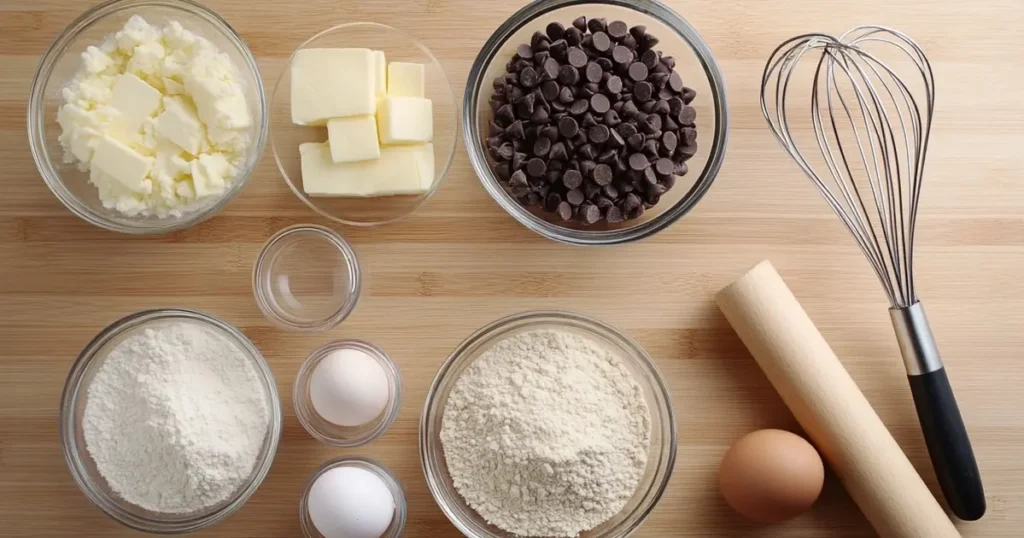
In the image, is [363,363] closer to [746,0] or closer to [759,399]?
[759,399]

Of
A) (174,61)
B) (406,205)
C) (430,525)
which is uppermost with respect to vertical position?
(174,61)

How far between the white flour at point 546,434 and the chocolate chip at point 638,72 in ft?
1.56

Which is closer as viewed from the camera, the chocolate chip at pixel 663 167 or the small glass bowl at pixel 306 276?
the chocolate chip at pixel 663 167

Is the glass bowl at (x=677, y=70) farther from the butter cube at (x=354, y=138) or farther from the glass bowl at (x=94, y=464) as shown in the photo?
the glass bowl at (x=94, y=464)

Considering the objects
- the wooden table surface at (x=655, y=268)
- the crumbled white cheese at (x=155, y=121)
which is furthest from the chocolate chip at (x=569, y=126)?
the crumbled white cheese at (x=155, y=121)

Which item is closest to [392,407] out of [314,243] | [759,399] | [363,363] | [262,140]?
[363,363]

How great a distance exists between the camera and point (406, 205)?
4.58ft

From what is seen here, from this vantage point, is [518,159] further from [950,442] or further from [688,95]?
[950,442]

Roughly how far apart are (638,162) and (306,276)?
67 centimetres

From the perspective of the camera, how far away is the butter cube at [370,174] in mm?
1347

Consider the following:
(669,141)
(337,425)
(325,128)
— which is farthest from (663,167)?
(337,425)

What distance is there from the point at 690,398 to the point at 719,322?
0.52 feet

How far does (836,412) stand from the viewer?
1.30 m

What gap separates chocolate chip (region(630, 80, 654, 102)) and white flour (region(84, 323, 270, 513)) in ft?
2.75
